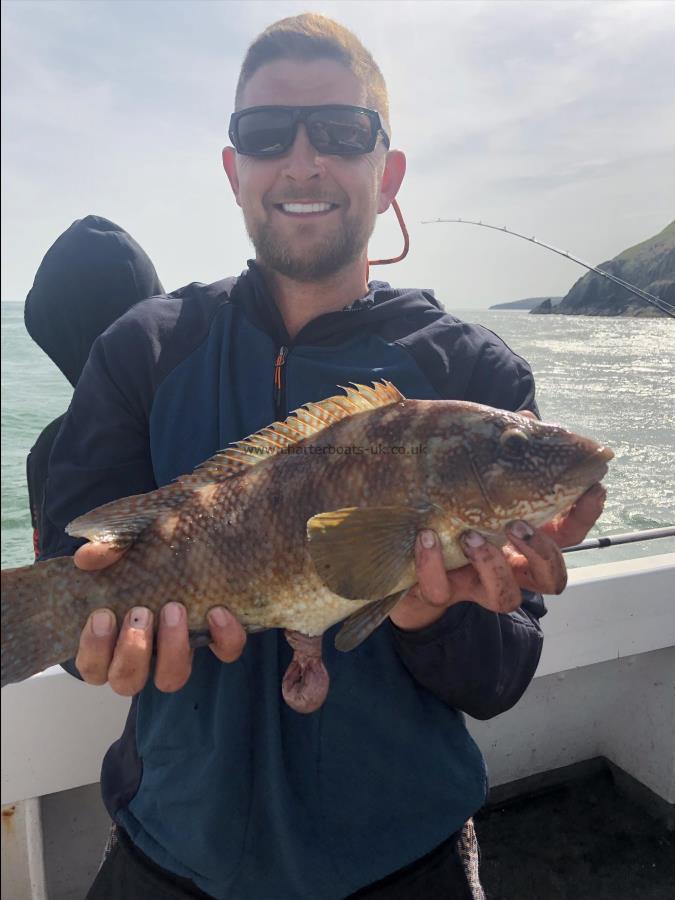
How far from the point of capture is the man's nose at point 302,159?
2758 mm

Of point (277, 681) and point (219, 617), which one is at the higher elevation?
point (219, 617)

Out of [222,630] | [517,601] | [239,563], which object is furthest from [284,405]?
[517,601]

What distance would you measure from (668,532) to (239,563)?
3.03m

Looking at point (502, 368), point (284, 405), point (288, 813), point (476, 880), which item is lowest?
point (476, 880)

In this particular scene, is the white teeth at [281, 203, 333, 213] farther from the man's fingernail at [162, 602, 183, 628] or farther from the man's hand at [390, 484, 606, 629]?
the man's fingernail at [162, 602, 183, 628]

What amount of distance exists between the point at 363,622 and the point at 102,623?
0.80m

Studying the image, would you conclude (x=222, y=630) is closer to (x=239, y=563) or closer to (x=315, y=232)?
(x=239, y=563)

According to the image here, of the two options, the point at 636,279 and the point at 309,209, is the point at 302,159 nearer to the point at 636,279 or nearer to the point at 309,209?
the point at 309,209

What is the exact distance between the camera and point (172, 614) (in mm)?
2010

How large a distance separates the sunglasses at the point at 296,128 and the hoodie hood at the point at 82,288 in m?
1.09

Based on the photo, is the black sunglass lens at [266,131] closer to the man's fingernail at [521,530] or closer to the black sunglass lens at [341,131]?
the black sunglass lens at [341,131]

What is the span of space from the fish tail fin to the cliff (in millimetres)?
4125

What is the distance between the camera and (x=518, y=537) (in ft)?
6.70

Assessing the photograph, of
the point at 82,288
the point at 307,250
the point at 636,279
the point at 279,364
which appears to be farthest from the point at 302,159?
the point at 636,279
